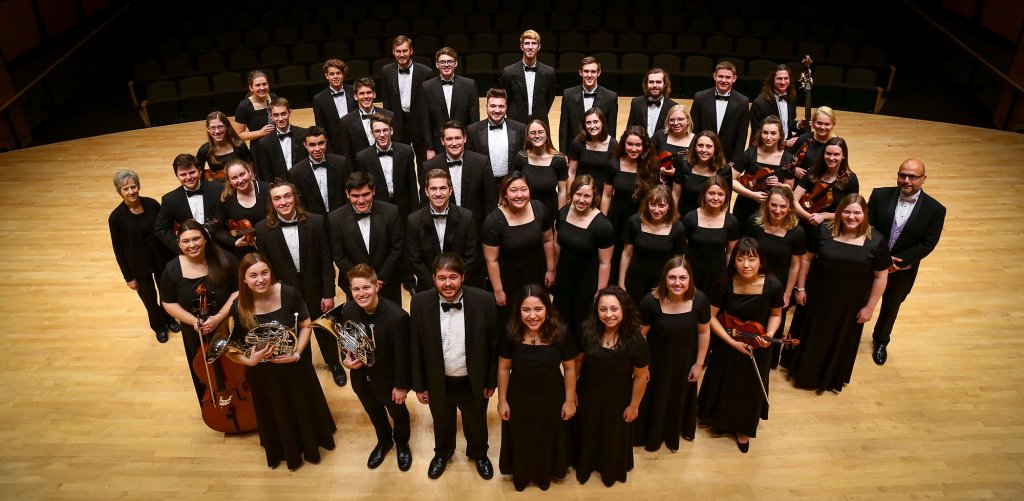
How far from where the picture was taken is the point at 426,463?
358 centimetres

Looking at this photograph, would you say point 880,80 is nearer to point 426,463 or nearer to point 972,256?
point 972,256

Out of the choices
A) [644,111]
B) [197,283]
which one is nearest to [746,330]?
[644,111]

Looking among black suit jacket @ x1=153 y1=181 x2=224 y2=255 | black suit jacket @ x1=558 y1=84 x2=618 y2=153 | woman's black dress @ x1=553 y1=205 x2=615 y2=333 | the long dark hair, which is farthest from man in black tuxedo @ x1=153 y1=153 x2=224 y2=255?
black suit jacket @ x1=558 y1=84 x2=618 y2=153

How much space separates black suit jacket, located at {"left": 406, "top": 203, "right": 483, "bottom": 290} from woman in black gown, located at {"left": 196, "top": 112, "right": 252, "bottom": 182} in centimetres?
152

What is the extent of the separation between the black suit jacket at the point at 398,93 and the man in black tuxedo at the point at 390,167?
1148 mm

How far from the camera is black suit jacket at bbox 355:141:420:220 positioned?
14.4 feet

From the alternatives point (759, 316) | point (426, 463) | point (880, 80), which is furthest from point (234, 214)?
point (880, 80)

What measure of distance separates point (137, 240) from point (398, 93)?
2313 millimetres

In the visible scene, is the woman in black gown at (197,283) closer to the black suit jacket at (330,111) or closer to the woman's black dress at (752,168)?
the black suit jacket at (330,111)

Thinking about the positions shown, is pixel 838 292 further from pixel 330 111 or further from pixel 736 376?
pixel 330 111

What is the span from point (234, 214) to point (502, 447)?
6.83 ft

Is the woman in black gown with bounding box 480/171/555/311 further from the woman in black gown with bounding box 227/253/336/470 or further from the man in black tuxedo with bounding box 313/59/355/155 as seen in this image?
the man in black tuxedo with bounding box 313/59/355/155

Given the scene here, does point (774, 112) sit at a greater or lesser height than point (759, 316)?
greater

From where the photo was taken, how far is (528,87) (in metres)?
5.49
